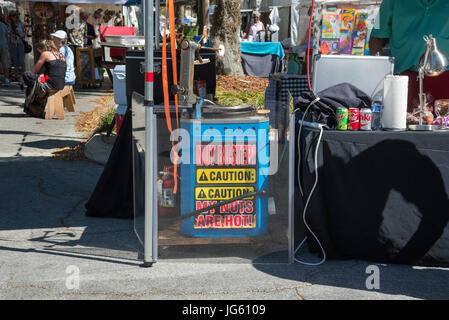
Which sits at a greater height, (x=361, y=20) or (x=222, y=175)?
(x=361, y=20)

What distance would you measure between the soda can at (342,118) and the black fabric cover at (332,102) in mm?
42

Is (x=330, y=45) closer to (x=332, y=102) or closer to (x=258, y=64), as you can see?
(x=332, y=102)

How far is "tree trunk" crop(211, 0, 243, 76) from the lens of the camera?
13.3 meters

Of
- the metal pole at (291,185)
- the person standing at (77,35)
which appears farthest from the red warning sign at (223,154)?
the person standing at (77,35)

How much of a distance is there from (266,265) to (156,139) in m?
1.18

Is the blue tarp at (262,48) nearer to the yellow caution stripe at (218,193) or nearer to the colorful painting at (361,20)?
the colorful painting at (361,20)

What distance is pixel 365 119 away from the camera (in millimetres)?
3959

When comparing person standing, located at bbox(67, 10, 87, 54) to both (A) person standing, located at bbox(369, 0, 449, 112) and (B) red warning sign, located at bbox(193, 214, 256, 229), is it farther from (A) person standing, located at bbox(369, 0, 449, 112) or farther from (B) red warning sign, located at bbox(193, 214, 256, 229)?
(B) red warning sign, located at bbox(193, 214, 256, 229)

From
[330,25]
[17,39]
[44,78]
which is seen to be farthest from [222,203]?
[17,39]

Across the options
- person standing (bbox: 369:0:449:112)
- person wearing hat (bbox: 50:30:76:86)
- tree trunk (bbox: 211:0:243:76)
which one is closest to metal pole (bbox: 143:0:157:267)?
person standing (bbox: 369:0:449:112)

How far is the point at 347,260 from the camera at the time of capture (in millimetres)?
4109

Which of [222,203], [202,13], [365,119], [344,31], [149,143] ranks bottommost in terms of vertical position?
[222,203]

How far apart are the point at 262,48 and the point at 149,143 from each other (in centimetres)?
1276
